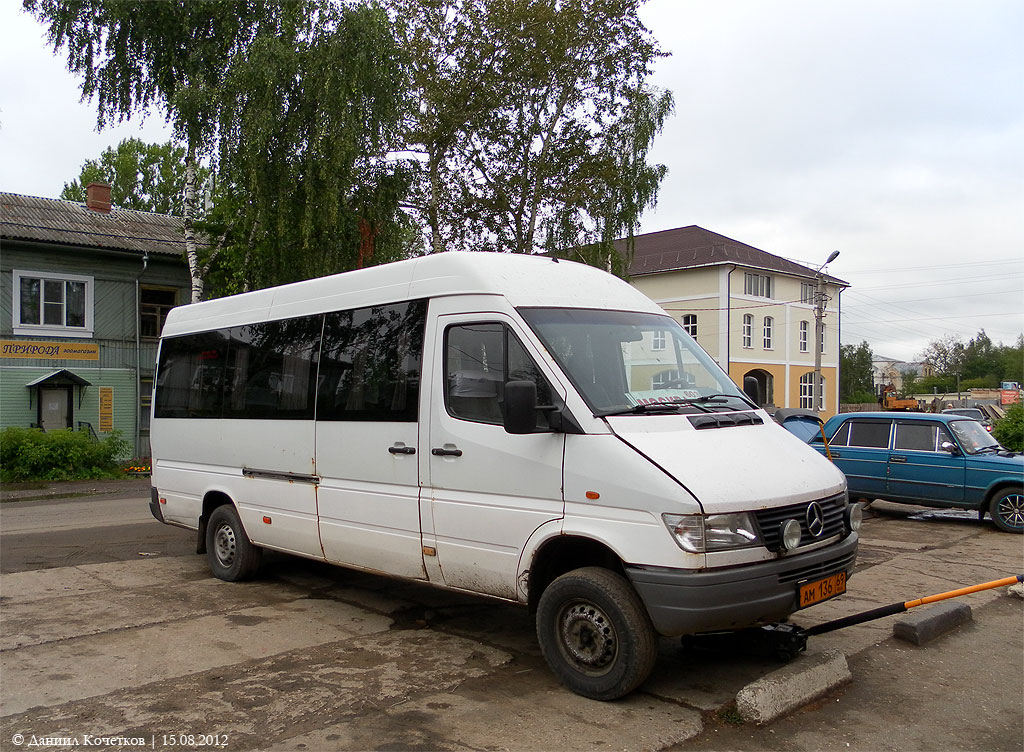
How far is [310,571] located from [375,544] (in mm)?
2711

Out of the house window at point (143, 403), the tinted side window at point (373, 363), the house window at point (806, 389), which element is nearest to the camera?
the tinted side window at point (373, 363)

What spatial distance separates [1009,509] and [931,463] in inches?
47.2

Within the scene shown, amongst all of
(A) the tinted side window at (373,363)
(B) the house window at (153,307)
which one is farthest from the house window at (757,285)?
(A) the tinted side window at (373,363)

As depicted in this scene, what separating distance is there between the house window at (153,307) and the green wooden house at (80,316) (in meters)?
0.03

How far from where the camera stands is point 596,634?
15.8ft

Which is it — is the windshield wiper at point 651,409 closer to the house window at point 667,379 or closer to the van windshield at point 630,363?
the van windshield at point 630,363

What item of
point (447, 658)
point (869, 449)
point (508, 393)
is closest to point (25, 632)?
point (447, 658)

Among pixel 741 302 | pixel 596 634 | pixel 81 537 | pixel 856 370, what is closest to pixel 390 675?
pixel 596 634

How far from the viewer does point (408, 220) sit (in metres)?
23.1

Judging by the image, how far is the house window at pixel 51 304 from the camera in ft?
78.6

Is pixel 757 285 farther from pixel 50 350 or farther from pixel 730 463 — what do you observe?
pixel 730 463

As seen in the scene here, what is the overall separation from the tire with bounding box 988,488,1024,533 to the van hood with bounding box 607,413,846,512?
827 cm

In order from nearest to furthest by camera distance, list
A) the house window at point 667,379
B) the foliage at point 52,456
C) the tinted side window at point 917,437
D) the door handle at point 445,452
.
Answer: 1. the house window at point 667,379
2. the door handle at point 445,452
3. the tinted side window at point 917,437
4. the foliage at point 52,456

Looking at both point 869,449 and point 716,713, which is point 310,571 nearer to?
point 716,713
